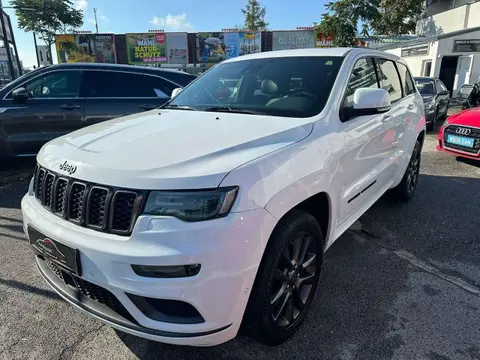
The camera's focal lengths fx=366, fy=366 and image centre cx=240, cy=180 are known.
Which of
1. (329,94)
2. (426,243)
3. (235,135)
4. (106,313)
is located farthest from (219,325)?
(426,243)

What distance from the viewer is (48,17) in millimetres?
35094

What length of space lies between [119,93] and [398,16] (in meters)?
32.2

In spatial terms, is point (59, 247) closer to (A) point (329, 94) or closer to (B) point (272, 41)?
(A) point (329, 94)

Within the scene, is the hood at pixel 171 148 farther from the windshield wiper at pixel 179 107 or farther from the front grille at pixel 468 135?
the front grille at pixel 468 135

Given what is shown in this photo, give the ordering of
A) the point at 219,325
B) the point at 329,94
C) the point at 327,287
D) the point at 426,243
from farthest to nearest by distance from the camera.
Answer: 1. the point at 426,243
2. the point at 327,287
3. the point at 329,94
4. the point at 219,325

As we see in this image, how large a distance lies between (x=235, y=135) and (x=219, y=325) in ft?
3.52

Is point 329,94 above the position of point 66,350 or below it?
above

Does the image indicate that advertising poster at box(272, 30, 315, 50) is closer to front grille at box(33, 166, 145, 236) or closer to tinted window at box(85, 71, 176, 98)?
tinted window at box(85, 71, 176, 98)

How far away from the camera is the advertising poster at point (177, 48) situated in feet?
119

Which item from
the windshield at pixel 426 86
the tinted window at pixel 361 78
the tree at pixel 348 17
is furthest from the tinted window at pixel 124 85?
the tree at pixel 348 17

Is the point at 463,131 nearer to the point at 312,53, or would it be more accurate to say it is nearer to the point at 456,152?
the point at 456,152

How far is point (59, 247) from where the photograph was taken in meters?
1.96

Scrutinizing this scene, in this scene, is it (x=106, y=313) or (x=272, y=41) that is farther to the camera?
(x=272, y=41)

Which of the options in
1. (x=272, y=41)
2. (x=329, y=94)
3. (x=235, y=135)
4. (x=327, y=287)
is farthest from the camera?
(x=272, y=41)
